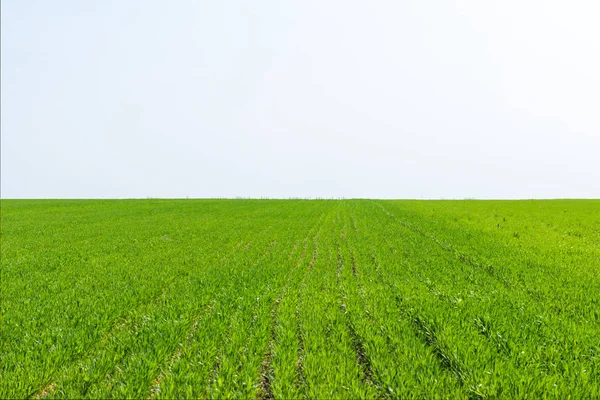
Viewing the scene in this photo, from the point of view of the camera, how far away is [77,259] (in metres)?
13.3

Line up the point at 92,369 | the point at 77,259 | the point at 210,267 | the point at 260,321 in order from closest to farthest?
the point at 92,369
the point at 260,321
the point at 210,267
the point at 77,259

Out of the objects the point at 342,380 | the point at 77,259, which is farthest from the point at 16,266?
the point at 342,380

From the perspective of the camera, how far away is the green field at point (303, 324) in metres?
4.54

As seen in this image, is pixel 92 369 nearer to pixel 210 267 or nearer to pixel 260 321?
pixel 260 321

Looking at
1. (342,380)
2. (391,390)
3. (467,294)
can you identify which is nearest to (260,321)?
(342,380)

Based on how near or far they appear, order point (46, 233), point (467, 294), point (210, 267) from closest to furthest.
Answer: point (467, 294) < point (210, 267) < point (46, 233)

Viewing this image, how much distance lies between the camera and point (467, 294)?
8.38 meters

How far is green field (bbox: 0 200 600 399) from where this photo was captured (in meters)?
4.54

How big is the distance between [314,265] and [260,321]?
19.3 feet

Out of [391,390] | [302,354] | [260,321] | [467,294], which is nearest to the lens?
[391,390]

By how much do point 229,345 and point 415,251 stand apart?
10.9 m

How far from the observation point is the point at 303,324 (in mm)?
6570

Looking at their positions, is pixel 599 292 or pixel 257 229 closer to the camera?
pixel 599 292

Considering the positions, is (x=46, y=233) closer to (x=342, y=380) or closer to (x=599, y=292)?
(x=342, y=380)
